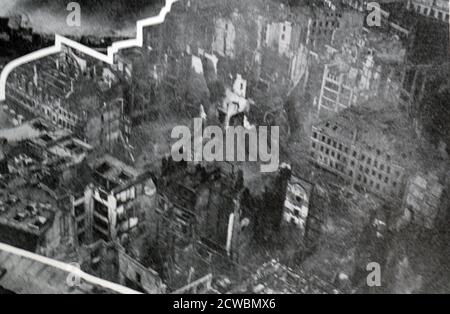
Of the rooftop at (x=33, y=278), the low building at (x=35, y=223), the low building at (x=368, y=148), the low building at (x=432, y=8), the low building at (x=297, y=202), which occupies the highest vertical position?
the low building at (x=432, y=8)

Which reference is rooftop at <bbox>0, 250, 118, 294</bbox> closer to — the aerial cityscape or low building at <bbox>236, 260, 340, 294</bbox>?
the aerial cityscape

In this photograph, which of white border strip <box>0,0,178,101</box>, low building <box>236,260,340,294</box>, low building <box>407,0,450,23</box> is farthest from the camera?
low building <box>236,260,340,294</box>

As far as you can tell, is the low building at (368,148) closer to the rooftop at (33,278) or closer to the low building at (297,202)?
the low building at (297,202)

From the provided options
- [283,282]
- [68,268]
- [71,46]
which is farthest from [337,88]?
[68,268]

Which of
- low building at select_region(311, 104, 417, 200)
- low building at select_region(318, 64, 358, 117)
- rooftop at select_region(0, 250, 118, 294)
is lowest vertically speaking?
rooftop at select_region(0, 250, 118, 294)

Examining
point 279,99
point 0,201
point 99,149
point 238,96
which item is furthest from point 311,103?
point 0,201

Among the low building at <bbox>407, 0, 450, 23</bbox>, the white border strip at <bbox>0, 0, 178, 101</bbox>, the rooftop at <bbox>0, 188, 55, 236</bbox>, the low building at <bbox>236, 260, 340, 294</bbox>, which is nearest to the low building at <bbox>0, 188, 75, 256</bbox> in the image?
the rooftop at <bbox>0, 188, 55, 236</bbox>

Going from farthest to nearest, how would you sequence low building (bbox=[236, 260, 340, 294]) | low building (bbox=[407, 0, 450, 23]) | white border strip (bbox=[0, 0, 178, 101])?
low building (bbox=[236, 260, 340, 294])
white border strip (bbox=[0, 0, 178, 101])
low building (bbox=[407, 0, 450, 23])

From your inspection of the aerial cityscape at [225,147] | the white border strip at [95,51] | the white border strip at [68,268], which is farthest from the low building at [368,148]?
the white border strip at [68,268]

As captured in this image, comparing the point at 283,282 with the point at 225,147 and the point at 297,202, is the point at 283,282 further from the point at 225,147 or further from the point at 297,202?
the point at 225,147
